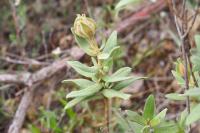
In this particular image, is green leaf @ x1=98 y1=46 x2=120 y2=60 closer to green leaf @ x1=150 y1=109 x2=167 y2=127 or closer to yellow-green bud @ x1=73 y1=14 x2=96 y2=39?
yellow-green bud @ x1=73 y1=14 x2=96 y2=39

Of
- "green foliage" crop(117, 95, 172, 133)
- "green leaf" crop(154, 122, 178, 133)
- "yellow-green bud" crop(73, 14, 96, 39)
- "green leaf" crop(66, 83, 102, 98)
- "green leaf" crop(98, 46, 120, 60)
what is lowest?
"green leaf" crop(154, 122, 178, 133)

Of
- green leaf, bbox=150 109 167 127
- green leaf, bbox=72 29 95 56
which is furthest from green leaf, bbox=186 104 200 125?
green leaf, bbox=72 29 95 56

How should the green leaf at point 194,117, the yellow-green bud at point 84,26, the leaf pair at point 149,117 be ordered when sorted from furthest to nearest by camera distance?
the leaf pair at point 149,117 → the yellow-green bud at point 84,26 → the green leaf at point 194,117

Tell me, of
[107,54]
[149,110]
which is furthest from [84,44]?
[149,110]

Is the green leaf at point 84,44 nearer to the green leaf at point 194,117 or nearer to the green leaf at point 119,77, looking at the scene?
the green leaf at point 119,77

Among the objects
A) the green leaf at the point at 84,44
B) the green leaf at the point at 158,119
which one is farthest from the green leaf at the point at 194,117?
the green leaf at the point at 84,44

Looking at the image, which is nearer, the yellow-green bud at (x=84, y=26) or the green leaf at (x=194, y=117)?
the green leaf at (x=194, y=117)

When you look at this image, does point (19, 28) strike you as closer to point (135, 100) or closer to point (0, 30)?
point (0, 30)

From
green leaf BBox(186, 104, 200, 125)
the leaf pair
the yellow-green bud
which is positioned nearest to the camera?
green leaf BBox(186, 104, 200, 125)

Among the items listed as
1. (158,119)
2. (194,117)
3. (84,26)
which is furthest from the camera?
(158,119)

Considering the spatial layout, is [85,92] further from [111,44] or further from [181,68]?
[181,68]

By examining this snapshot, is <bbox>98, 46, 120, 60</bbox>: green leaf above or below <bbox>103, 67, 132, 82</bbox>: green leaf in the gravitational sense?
above

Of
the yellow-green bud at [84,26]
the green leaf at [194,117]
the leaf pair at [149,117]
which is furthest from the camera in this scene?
the leaf pair at [149,117]
